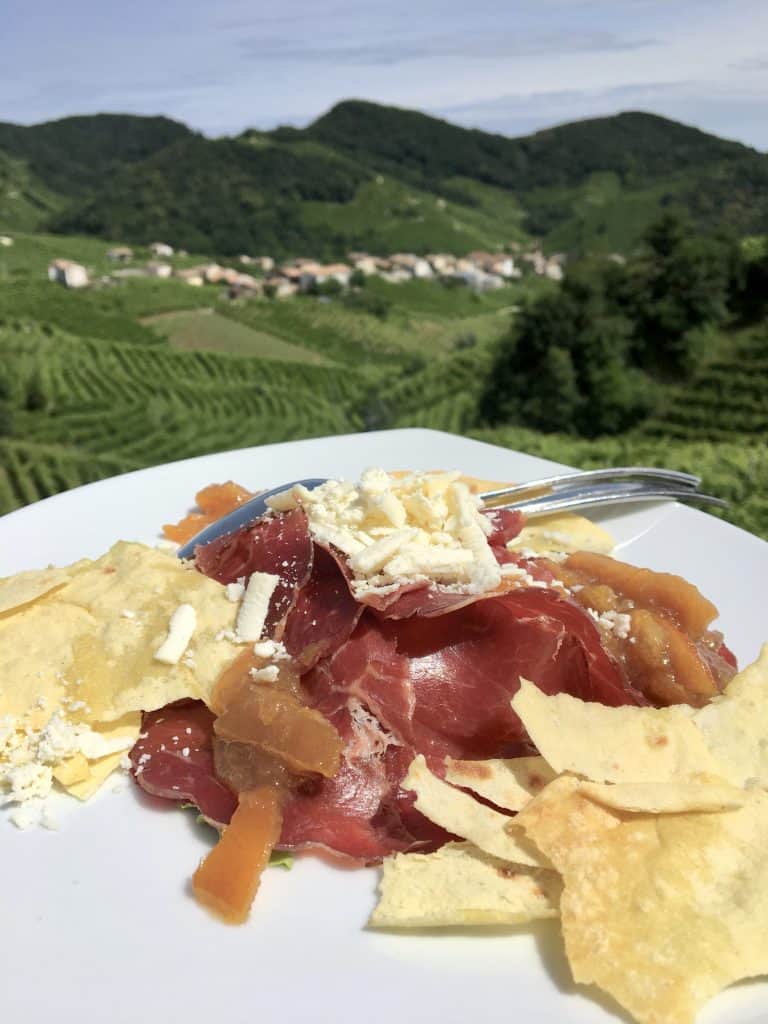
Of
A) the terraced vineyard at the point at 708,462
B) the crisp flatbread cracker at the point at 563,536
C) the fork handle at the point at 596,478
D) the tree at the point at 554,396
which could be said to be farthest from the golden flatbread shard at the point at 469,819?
the tree at the point at 554,396

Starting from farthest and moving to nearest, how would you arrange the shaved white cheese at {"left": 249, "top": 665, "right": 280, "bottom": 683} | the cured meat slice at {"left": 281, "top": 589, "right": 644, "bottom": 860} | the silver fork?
1. the silver fork
2. the shaved white cheese at {"left": 249, "top": 665, "right": 280, "bottom": 683}
3. the cured meat slice at {"left": 281, "top": 589, "right": 644, "bottom": 860}

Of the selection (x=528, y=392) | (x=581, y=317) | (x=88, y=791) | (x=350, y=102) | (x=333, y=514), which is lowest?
(x=528, y=392)

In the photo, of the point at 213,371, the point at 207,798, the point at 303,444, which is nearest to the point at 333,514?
the point at 207,798

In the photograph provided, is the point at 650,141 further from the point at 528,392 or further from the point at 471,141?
the point at 528,392

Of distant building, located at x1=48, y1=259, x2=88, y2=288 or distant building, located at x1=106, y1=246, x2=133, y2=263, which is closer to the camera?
distant building, located at x1=48, y1=259, x2=88, y2=288

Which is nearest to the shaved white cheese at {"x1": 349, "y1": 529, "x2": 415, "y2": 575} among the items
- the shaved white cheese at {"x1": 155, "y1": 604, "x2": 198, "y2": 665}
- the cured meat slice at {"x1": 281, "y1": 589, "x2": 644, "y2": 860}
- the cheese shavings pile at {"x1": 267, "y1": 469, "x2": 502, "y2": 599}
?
the cheese shavings pile at {"x1": 267, "y1": 469, "x2": 502, "y2": 599}

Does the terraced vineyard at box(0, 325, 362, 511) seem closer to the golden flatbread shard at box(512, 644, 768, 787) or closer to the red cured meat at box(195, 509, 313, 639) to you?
the red cured meat at box(195, 509, 313, 639)

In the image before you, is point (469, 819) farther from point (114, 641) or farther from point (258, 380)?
point (258, 380)
